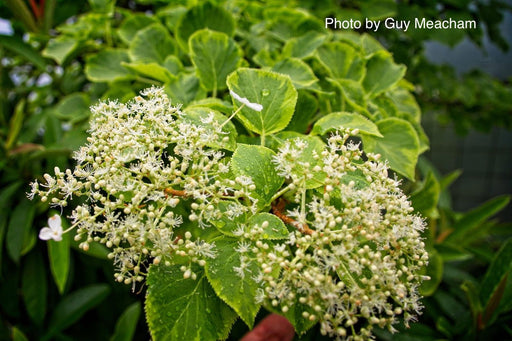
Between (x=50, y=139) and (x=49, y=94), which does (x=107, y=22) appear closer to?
(x=50, y=139)

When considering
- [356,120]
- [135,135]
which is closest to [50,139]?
[135,135]

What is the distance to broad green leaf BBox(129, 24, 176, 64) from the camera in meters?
0.83

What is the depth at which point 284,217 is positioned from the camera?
491 millimetres

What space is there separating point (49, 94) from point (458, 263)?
1.66m

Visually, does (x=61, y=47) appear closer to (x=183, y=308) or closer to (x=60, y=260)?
(x=60, y=260)

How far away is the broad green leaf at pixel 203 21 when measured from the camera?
2.71ft

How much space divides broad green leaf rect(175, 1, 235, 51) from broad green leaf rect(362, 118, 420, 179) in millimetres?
369

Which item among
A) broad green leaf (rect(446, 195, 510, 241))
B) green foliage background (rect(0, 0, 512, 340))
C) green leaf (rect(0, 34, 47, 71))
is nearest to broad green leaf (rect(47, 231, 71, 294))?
green foliage background (rect(0, 0, 512, 340))

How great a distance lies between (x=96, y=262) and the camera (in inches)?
48.5

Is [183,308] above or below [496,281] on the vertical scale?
above

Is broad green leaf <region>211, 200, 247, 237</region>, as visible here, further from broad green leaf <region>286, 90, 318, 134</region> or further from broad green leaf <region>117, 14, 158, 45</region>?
broad green leaf <region>117, 14, 158, 45</region>

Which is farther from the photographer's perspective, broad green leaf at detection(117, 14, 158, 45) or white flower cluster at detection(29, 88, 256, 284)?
broad green leaf at detection(117, 14, 158, 45)

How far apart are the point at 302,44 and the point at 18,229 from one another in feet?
2.79

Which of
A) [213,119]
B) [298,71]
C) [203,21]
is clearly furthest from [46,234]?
[203,21]
